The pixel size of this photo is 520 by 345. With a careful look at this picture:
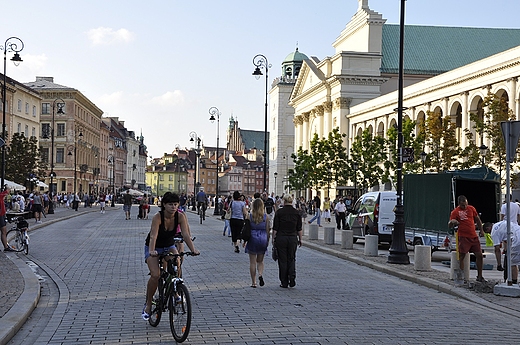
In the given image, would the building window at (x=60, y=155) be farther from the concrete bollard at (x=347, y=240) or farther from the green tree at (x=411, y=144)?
the concrete bollard at (x=347, y=240)

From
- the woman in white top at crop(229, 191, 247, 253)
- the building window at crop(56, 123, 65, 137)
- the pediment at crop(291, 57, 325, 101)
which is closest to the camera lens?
the woman in white top at crop(229, 191, 247, 253)

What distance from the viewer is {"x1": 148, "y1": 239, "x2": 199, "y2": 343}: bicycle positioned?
8.78 m

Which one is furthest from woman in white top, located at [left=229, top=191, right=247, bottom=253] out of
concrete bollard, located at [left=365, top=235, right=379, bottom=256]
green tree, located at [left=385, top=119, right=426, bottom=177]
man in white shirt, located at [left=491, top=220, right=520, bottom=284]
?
green tree, located at [left=385, top=119, right=426, bottom=177]

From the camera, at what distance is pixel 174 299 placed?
29.6 ft

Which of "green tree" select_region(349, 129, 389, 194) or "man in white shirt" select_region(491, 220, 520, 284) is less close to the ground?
"green tree" select_region(349, 129, 389, 194)

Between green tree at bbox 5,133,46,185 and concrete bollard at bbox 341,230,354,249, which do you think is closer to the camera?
concrete bollard at bbox 341,230,354,249

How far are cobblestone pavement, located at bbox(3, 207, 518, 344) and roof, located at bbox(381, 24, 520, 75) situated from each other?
262 feet

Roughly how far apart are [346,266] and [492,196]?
8137 mm

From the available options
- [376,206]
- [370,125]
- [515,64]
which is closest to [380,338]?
[376,206]

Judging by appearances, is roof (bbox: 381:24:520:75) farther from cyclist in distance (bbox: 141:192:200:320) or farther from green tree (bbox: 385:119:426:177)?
cyclist in distance (bbox: 141:192:200:320)

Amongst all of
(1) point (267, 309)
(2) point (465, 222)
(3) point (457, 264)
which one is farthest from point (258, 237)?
(2) point (465, 222)

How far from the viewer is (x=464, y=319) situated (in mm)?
11273

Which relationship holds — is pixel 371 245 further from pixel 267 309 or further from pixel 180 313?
pixel 180 313

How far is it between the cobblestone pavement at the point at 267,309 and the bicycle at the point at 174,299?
0.27 metres
